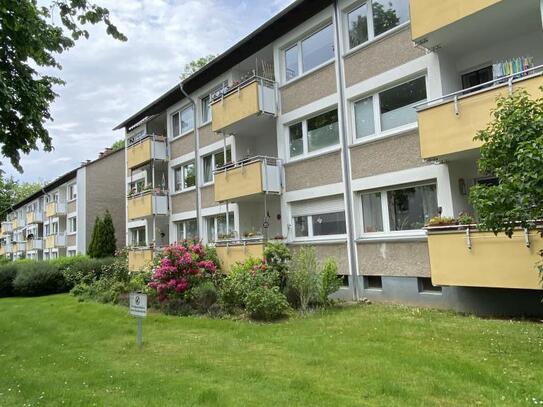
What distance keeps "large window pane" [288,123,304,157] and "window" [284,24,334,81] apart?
1.88 m

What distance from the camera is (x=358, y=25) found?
14.1 metres

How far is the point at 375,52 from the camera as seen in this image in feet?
43.5

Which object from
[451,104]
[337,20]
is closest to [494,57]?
[451,104]

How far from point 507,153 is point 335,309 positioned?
257 inches

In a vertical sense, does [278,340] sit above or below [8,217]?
below

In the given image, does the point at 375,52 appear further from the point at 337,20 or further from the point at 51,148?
the point at 51,148

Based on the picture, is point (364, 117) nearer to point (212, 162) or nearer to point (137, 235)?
point (212, 162)

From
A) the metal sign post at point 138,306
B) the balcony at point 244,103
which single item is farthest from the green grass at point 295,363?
the balcony at point 244,103

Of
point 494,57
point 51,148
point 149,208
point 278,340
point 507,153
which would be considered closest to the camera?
point 507,153

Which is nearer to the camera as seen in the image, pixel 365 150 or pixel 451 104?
pixel 451 104

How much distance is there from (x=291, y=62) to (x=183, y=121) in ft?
28.9

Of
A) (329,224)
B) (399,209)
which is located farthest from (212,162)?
(399,209)

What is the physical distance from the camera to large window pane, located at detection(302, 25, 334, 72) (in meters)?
15.0

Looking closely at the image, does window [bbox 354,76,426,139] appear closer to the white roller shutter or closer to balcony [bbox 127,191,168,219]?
the white roller shutter
